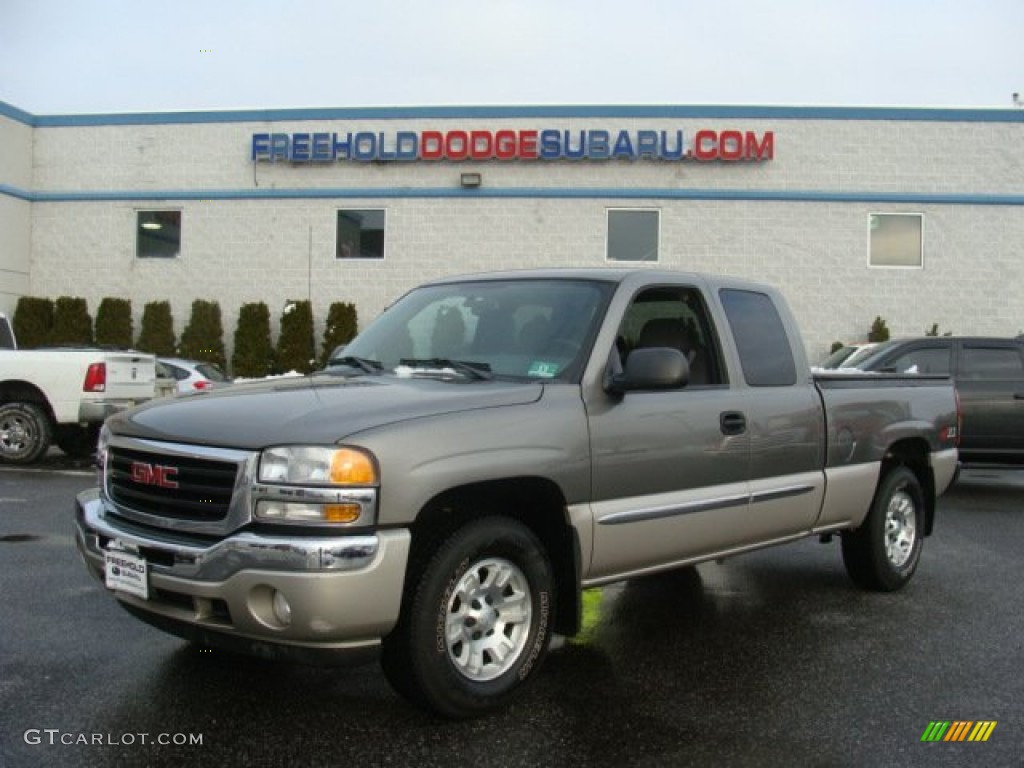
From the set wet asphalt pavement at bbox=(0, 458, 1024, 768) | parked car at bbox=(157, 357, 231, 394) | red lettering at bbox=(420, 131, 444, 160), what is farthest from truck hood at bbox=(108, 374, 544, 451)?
red lettering at bbox=(420, 131, 444, 160)

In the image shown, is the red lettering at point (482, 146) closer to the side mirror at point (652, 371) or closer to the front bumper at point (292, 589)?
the side mirror at point (652, 371)

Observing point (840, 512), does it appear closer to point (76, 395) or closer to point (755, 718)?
point (755, 718)

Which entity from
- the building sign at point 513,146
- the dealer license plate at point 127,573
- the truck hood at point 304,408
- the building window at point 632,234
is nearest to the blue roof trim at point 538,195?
the building window at point 632,234

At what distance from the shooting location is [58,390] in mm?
10820

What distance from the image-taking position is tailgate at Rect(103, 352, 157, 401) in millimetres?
10680

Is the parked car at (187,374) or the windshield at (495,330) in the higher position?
the windshield at (495,330)

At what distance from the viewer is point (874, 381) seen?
5926mm

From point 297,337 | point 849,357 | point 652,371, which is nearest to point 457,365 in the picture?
point 652,371

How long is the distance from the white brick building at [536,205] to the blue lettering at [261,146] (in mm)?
43

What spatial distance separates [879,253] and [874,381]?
15.4 m

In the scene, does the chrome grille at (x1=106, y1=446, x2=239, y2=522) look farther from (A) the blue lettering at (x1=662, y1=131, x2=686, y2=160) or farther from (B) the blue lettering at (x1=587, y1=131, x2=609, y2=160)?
(A) the blue lettering at (x1=662, y1=131, x2=686, y2=160)

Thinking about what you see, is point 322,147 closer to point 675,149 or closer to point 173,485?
point 675,149

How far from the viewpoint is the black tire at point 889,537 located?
5.87 meters

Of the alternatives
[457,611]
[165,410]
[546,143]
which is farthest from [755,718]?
[546,143]
